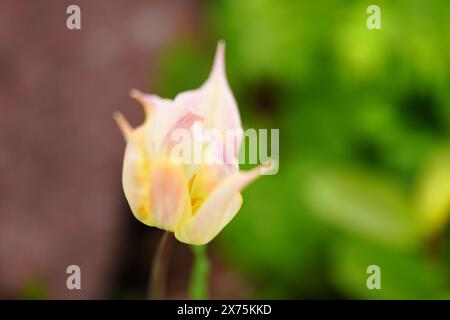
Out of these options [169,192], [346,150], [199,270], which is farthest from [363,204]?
[169,192]

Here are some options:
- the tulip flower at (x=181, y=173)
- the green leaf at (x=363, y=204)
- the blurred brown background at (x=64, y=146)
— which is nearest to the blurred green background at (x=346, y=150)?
the green leaf at (x=363, y=204)

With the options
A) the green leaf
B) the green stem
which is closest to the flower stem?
the green stem

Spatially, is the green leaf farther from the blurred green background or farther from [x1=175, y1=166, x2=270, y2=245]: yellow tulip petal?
[x1=175, y1=166, x2=270, y2=245]: yellow tulip petal

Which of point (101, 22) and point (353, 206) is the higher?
point (101, 22)

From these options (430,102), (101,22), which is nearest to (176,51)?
(101,22)
